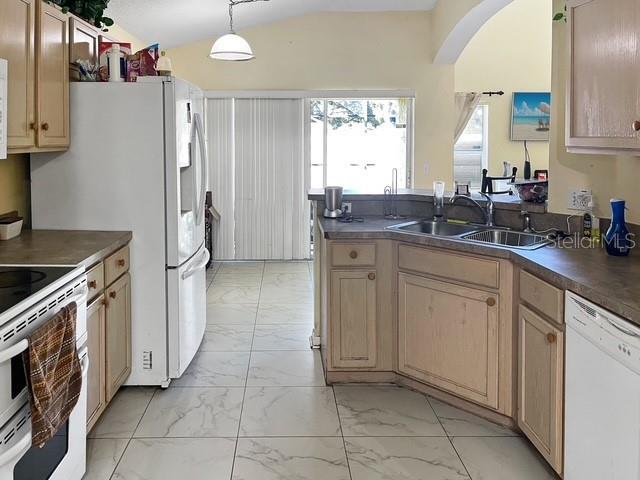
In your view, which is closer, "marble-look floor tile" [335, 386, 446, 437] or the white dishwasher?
the white dishwasher

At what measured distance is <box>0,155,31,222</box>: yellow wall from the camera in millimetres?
3176

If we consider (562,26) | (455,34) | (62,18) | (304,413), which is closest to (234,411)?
(304,413)

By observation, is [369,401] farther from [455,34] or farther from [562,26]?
[455,34]

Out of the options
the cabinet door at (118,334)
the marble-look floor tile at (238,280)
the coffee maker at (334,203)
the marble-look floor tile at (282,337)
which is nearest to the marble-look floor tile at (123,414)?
the cabinet door at (118,334)

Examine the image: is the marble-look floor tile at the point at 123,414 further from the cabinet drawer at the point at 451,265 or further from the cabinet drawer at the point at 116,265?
the cabinet drawer at the point at 451,265

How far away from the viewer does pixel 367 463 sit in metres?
→ 2.63

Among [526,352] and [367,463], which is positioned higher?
[526,352]

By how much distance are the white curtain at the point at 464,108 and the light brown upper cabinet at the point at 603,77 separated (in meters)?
5.15

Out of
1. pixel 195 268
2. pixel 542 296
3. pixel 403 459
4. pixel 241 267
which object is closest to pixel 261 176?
pixel 241 267

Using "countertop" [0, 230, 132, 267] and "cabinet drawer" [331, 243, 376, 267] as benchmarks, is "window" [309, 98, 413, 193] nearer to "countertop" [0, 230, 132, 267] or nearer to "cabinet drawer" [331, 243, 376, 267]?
"cabinet drawer" [331, 243, 376, 267]

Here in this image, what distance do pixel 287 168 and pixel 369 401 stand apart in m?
4.57

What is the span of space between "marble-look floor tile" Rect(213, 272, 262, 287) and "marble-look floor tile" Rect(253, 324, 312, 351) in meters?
1.55

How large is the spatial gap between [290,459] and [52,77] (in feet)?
6.75

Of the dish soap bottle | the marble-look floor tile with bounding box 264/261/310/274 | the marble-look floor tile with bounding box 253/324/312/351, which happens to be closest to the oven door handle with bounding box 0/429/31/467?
the dish soap bottle
